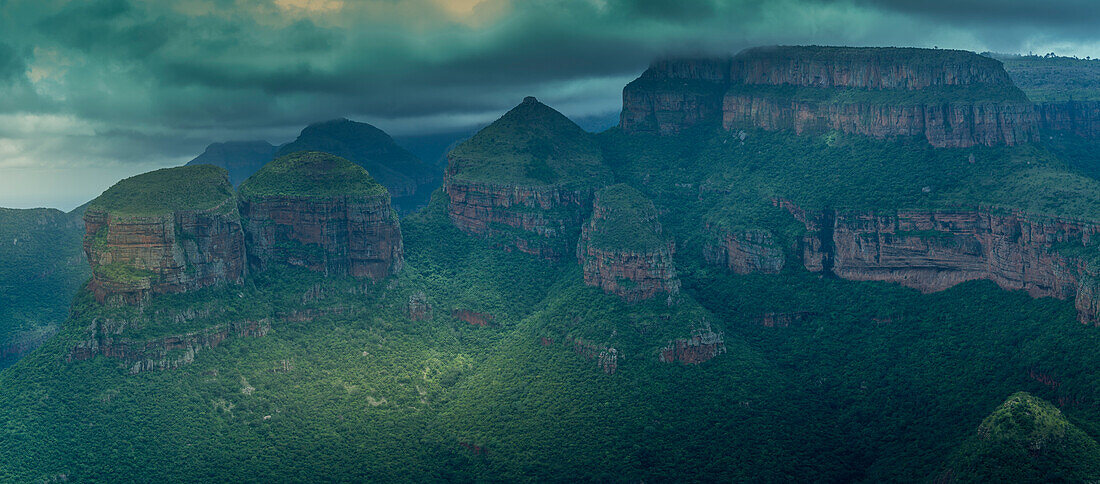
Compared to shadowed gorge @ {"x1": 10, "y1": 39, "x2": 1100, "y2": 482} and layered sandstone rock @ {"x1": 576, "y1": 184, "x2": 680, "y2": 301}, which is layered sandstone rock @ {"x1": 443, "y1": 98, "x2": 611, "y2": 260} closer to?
shadowed gorge @ {"x1": 10, "y1": 39, "x2": 1100, "y2": 482}

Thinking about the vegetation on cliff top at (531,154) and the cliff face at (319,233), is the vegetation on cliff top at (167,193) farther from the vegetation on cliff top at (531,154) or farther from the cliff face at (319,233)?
the vegetation on cliff top at (531,154)

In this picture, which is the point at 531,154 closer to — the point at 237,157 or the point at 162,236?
the point at 162,236

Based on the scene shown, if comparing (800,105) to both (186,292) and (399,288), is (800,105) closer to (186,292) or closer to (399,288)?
(399,288)

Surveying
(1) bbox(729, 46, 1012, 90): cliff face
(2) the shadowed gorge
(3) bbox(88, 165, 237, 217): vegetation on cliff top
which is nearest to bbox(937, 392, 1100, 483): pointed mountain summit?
(2) the shadowed gorge

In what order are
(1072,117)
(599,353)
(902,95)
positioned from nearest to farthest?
(599,353)
(902,95)
(1072,117)

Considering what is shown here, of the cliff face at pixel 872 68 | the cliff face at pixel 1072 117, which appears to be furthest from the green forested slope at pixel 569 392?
the cliff face at pixel 1072 117

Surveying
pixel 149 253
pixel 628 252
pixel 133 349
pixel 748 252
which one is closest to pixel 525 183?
pixel 628 252
